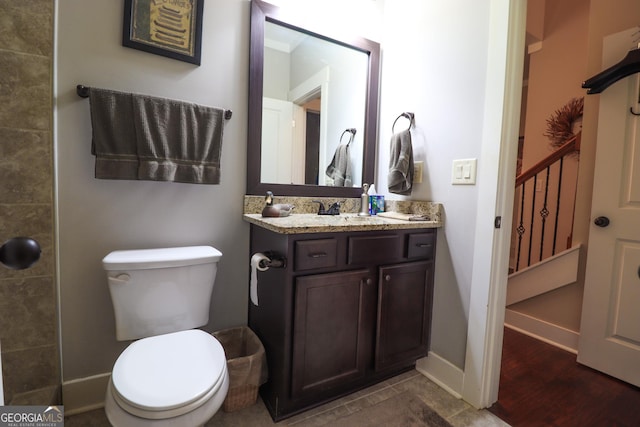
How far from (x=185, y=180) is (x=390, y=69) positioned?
149 cm

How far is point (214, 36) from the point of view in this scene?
1.54 metres

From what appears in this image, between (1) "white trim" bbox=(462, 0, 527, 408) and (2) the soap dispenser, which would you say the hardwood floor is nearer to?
(1) "white trim" bbox=(462, 0, 527, 408)

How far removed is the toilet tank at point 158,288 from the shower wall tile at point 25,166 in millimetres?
387

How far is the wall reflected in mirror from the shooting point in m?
1.72

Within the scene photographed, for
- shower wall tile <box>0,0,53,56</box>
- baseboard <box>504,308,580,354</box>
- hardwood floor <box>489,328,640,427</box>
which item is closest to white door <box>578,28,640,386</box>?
hardwood floor <box>489,328,640,427</box>

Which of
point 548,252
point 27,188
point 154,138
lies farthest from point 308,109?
point 548,252

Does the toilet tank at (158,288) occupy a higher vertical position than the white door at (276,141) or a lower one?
lower

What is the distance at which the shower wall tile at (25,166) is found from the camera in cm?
117

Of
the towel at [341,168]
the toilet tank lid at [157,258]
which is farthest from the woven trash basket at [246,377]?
the towel at [341,168]

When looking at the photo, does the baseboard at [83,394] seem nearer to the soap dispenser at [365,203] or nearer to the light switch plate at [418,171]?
the soap dispenser at [365,203]

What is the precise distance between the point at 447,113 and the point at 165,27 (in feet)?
4.90

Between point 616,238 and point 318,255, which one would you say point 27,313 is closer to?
point 318,255

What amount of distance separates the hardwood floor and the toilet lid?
1.38 meters

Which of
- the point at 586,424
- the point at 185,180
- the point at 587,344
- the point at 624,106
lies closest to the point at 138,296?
the point at 185,180
